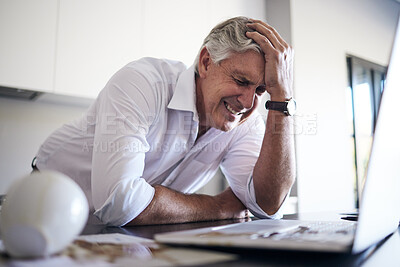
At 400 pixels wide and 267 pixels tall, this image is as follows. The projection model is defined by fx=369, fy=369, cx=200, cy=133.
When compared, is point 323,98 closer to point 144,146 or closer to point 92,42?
point 92,42

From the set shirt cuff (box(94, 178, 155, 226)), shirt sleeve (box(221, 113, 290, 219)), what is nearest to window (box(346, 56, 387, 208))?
shirt sleeve (box(221, 113, 290, 219))

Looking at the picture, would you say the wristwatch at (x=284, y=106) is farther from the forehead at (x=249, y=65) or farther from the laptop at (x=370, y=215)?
the laptop at (x=370, y=215)

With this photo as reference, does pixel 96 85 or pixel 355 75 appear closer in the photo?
pixel 96 85

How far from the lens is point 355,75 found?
4082mm

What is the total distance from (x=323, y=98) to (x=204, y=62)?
256cm

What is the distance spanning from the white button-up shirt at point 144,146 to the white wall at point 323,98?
2.00 meters

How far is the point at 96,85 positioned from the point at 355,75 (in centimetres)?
293

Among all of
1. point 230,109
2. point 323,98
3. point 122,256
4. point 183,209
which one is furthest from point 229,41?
point 323,98

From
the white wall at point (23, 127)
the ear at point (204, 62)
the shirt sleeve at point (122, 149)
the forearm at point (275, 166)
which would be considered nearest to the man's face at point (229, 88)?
the ear at point (204, 62)

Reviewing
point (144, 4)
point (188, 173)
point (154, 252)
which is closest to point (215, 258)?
point (154, 252)

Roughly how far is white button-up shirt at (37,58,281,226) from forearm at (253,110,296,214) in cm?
3

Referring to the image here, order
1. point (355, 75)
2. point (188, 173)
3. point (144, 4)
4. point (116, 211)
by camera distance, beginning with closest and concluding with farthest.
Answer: point (116, 211) → point (188, 173) → point (144, 4) → point (355, 75)

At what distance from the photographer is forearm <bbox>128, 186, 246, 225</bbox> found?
90cm

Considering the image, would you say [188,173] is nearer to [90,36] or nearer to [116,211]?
[116,211]
